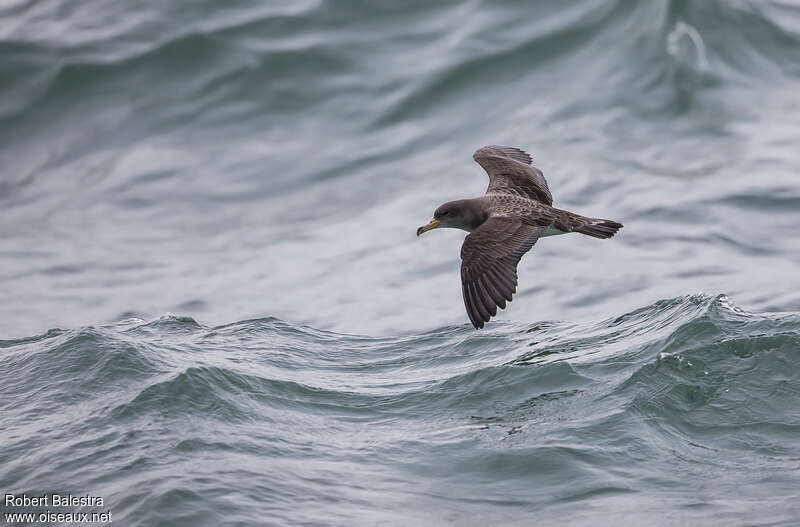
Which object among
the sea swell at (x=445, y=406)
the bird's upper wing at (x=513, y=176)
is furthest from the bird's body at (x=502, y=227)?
the sea swell at (x=445, y=406)

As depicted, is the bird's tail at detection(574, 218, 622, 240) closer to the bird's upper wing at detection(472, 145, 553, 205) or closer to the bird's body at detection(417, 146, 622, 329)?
the bird's body at detection(417, 146, 622, 329)

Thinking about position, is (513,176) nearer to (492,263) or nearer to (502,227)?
(502,227)

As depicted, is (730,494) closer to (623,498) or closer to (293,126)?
(623,498)

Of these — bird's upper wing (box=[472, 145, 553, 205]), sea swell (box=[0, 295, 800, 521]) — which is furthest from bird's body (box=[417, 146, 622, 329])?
sea swell (box=[0, 295, 800, 521])

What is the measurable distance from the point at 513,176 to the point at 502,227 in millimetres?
1707

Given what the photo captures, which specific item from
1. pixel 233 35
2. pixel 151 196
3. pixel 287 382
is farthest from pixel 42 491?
pixel 233 35

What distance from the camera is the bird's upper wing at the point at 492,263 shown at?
26.2 ft

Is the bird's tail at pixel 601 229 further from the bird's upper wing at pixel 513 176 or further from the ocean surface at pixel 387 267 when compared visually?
the bird's upper wing at pixel 513 176

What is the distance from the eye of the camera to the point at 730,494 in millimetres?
6320

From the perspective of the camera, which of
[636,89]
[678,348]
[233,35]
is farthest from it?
[233,35]

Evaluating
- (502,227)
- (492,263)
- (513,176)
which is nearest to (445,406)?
(492,263)

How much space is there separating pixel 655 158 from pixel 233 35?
6331 mm

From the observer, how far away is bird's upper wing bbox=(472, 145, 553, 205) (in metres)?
10.1

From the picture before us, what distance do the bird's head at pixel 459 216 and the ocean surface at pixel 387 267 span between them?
949 mm
